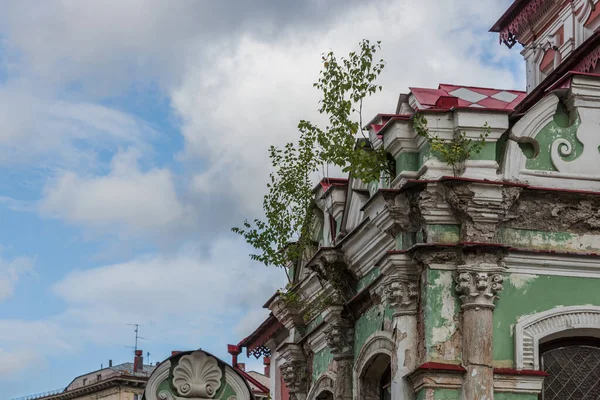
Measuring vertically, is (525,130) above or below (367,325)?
above

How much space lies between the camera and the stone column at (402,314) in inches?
532

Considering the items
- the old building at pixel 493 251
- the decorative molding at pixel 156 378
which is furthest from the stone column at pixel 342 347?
the decorative molding at pixel 156 378

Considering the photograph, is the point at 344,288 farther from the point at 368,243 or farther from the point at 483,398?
the point at 483,398

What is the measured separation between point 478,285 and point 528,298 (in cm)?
66

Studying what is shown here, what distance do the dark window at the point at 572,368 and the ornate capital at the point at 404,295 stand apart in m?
1.49

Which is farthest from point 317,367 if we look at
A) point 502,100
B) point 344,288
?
point 502,100

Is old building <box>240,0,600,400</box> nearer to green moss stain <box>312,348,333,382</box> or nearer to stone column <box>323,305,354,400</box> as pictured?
stone column <box>323,305,354,400</box>

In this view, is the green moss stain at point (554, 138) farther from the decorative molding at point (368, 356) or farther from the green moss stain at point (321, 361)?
the green moss stain at point (321, 361)

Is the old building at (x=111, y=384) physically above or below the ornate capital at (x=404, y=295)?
above

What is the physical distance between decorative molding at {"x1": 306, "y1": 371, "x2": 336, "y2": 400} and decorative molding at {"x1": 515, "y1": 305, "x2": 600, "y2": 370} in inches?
143

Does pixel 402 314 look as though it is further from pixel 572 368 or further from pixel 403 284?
pixel 572 368

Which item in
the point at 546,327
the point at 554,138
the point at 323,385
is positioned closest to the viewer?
the point at 546,327

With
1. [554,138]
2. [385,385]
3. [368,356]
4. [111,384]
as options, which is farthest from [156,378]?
[111,384]

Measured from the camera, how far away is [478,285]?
43.3 ft
